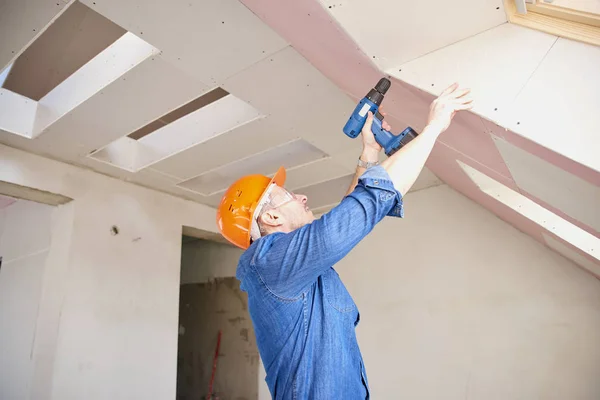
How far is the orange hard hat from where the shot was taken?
4.60ft

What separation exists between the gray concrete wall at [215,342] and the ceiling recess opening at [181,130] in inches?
92.0

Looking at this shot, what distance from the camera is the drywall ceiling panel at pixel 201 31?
160 cm

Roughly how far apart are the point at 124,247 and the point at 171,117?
1.15 m

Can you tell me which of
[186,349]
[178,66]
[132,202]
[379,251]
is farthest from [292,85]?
[186,349]

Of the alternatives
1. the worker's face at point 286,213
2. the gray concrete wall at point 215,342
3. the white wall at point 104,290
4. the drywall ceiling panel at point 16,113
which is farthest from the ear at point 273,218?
the gray concrete wall at point 215,342

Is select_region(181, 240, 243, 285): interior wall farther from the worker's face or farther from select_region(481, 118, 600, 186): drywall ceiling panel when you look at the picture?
select_region(481, 118, 600, 186): drywall ceiling panel

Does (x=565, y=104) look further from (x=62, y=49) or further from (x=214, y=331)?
(x=214, y=331)

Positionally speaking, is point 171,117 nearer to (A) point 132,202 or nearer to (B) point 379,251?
(A) point 132,202

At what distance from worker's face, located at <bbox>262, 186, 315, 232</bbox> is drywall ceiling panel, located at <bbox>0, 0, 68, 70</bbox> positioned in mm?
1130

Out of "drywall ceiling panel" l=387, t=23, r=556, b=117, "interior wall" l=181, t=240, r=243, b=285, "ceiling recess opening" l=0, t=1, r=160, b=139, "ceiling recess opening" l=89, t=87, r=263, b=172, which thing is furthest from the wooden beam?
"interior wall" l=181, t=240, r=243, b=285

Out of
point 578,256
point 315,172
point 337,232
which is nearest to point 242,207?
point 337,232

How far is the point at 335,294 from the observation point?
3.93 ft

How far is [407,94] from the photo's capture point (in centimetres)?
153

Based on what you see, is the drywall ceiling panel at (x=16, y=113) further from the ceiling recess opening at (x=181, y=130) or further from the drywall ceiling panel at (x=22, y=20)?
the drywall ceiling panel at (x=22, y=20)
